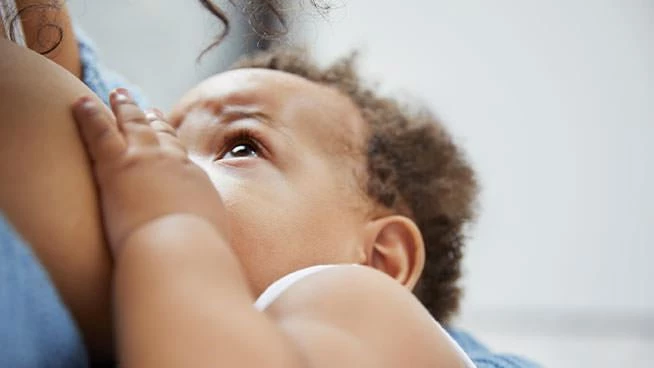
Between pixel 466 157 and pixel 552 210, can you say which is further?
pixel 552 210

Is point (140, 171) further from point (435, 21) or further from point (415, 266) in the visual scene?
point (435, 21)

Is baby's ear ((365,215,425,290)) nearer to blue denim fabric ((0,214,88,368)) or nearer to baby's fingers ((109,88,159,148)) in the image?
baby's fingers ((109,88,159,148))

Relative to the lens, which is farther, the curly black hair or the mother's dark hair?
the curly black hair

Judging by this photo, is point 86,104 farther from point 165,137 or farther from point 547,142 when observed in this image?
point 547,142

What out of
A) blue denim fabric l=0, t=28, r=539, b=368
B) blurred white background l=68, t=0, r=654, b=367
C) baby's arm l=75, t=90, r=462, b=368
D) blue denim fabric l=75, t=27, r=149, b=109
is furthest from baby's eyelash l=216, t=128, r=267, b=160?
blurred white background l=68, t=0, r=654, b=367

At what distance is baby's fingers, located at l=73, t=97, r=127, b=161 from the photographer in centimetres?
55

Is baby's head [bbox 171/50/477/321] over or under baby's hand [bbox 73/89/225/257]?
over

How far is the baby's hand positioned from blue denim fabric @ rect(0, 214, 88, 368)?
0.06 metres

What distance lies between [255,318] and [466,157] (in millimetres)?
795

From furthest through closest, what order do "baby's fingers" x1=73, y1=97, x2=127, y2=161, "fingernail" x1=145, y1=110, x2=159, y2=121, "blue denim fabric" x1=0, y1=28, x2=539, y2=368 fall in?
1. "fingernail" x1=145, y1=110, x2=159, y2=121
2. "baby's fingers" x1=73, y1=97, x2=127, y2=161
3. "blue denim fabric" x1=0, y1=28, x2=539, y2=368

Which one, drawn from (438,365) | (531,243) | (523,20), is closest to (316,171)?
(438,365)

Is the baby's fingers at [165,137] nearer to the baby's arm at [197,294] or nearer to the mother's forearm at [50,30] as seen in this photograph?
the baby's arm at [197,294]

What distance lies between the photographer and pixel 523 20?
6.05ft

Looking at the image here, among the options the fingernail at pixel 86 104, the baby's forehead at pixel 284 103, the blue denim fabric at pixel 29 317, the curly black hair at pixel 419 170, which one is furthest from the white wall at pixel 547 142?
the blue denim fabric at pixel 29 317
